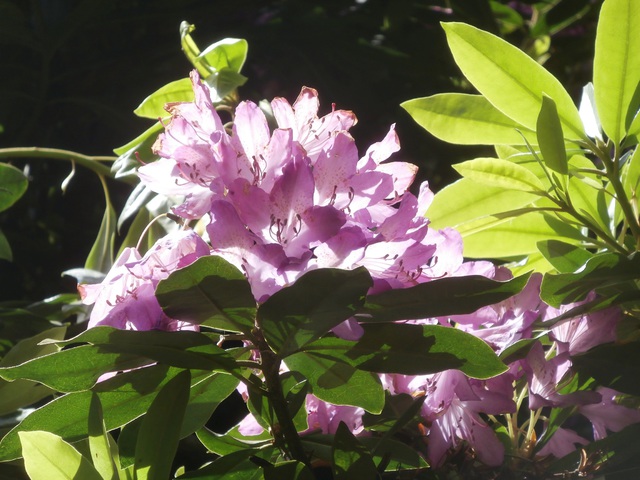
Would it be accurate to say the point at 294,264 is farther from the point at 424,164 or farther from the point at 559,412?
the point at 424,164

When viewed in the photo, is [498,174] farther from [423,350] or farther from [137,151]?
[137,151]

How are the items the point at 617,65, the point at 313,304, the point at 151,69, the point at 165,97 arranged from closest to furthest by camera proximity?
the point at 313,304, the point at 617,65, the point at 165,97, the point at 151,69

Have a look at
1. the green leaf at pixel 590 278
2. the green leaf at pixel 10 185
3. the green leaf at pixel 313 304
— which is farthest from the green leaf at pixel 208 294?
the green leaf at pixel 10 185

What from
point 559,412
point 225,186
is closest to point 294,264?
point 225,186

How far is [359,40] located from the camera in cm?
110

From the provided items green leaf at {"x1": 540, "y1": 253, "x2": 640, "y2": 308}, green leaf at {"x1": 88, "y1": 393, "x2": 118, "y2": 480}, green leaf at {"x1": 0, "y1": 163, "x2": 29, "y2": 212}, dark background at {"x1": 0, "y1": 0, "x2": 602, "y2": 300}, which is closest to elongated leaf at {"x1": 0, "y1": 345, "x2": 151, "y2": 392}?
green leaf at {"x1": 88, "y1": 393, "x2": 118, "y2": 480}

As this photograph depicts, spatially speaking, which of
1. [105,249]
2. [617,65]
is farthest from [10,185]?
[617,65]

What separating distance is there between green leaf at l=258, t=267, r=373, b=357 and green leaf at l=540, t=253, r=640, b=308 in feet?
0.39

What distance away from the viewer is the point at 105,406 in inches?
14.1

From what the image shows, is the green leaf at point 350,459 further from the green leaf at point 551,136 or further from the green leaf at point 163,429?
the green leaf at point 551,136

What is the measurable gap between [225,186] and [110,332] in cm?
8

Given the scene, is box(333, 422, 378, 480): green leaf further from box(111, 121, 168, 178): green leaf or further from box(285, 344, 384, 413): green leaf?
box(111, 121, 168, 178): green leaf

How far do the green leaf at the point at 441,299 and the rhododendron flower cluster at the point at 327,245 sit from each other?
0.01 m

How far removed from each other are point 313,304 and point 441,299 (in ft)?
0.19
